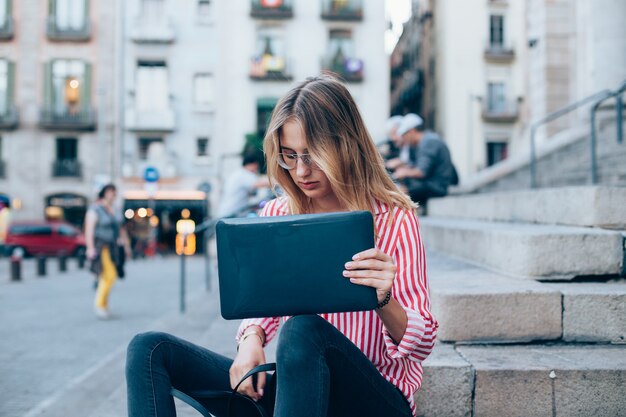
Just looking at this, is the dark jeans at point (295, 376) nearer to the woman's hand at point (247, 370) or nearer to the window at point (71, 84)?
the woman's hand at point (247, 370)

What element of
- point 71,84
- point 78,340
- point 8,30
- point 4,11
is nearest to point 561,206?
point 78,340

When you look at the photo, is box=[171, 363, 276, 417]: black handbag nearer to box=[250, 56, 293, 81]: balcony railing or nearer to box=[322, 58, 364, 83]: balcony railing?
box=[250, 56, 293, 81]: balcony railing

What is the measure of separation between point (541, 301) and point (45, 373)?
3969 millimetres

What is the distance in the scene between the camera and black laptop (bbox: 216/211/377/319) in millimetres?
1688

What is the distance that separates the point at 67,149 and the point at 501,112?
21098 mm

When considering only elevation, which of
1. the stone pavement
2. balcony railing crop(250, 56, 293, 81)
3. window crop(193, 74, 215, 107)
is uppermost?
balcony railing crop(250, 56, 293, 81)

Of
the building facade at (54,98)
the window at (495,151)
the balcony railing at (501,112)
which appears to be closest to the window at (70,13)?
the building facade at (54,98)

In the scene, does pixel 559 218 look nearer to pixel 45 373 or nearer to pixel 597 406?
pixel 597 406

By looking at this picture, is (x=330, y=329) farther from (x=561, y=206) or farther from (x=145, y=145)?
(x=145, y=145)

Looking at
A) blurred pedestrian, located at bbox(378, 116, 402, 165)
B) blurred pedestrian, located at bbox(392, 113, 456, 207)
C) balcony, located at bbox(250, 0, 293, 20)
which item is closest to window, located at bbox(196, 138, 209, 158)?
balcony, located at bbox(250, 0, 293, 20)

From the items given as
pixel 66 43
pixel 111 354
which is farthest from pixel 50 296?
pixel 66 43

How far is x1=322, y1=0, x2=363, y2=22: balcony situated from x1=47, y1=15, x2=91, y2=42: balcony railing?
11134 millimetres

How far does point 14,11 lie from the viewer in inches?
1137

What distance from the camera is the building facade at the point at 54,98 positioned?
93.3ft
